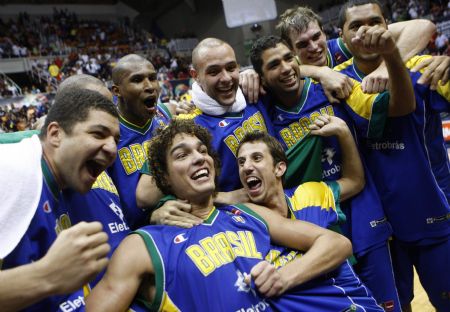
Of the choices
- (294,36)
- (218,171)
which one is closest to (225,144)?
(218,171)

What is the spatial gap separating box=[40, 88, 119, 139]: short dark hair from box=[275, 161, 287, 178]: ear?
3.30 feet

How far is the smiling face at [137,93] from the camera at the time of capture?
2.99m

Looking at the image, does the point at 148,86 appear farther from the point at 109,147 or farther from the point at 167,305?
the point at 167,305

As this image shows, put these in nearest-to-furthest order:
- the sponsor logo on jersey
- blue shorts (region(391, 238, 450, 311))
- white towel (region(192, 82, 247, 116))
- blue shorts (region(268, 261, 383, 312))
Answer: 1. the sponsor logo on jersey
2. blue shorts (region(268, 261, 383, 312))
3. blue shorts (region(391, 238, 450, 311))
4. white towel (region(192, 82, 247, 116))

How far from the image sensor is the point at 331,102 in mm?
2752

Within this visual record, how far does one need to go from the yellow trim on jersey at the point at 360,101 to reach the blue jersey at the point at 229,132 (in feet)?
1.83

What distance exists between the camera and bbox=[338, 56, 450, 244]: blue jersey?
8.48 ft

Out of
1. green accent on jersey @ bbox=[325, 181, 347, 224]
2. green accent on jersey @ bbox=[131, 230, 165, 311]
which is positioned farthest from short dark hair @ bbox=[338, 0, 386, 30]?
green accent on jersey @ bbox=[131, 230, 165, 311]

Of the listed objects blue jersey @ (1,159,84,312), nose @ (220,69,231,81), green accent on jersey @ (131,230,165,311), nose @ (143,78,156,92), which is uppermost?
nose @ (143,78,156,92)

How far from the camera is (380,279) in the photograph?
2.56 meters

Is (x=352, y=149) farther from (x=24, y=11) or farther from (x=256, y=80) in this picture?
(x=24, y=11)

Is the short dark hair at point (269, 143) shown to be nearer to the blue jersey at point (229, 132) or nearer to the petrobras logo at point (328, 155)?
the blue jersey at point (229, 132)

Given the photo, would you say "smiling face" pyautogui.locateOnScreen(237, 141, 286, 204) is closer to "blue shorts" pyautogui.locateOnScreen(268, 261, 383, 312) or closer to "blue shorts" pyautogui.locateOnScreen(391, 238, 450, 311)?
"blue shorts" pyautogui.locateOnScreen(268, 261, 383, 312)

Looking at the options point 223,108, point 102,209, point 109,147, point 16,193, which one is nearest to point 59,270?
point 16,193
